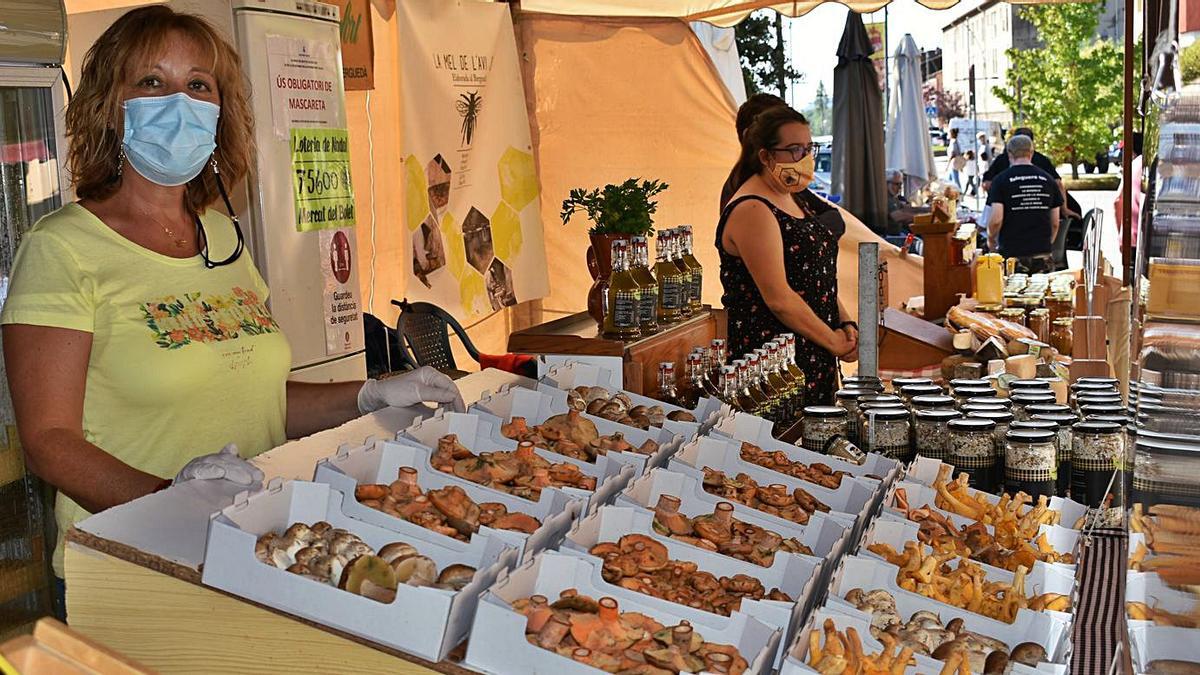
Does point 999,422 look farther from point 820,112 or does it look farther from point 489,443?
point 820,112

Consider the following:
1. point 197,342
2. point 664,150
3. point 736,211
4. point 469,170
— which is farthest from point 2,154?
point 664,150

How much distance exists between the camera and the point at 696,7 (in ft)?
23.6

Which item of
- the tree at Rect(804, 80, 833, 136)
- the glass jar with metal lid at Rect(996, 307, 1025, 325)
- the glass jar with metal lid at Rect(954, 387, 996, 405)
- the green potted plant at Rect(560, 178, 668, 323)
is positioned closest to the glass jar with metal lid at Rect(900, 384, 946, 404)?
the glass jar with metal lid at Rect(954, 387, 996, 405)

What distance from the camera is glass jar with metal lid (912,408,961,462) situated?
295cm

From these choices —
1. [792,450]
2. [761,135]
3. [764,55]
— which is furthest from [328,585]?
[764,55]

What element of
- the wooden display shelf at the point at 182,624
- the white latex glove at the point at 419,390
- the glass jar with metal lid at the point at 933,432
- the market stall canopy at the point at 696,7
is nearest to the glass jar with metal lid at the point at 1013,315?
the market stall canopy at the point at 696,7

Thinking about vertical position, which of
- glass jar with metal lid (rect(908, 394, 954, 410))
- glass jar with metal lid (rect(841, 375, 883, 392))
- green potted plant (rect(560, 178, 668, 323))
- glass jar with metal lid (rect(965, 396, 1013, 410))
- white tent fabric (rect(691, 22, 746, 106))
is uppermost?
white tent fabric (rect(691, 22, 746, 106))

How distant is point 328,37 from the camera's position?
430cm

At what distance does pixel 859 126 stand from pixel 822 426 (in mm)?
7782

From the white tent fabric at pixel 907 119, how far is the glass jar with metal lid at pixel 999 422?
1071 cm

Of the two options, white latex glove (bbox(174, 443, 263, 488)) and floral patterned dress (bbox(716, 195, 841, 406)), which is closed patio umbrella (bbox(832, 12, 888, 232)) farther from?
white latex glove (bbox(174, 443, 263, 488))

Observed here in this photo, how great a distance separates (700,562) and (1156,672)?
0.89 meters

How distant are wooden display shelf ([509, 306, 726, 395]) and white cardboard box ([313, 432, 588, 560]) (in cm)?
107

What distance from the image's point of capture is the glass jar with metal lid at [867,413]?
3.04 m
